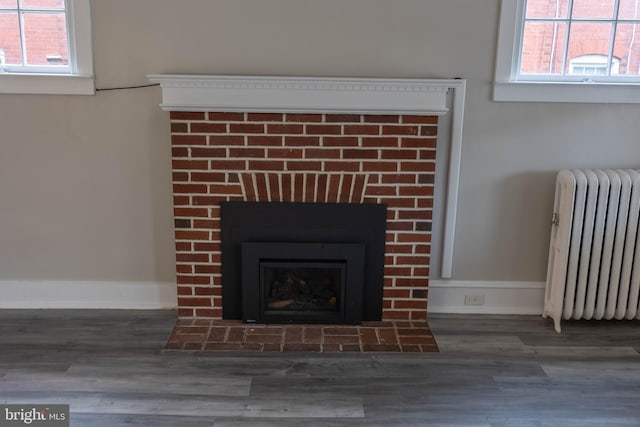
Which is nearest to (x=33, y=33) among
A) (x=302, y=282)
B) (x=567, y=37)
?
(x=302, y=282)

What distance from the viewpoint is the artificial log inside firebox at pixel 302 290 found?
9.89 feet

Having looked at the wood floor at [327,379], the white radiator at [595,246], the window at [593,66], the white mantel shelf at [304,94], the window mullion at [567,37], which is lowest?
the wood floor at [327,379]

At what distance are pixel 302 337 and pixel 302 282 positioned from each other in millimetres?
338

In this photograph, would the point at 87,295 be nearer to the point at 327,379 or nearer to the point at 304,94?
the point at 327,379

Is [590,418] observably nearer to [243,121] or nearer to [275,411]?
[275,411]

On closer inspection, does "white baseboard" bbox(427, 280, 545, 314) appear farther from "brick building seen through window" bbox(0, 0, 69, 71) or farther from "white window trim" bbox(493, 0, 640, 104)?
"brick building seen through window" bbox(0, 0, 69, 71)

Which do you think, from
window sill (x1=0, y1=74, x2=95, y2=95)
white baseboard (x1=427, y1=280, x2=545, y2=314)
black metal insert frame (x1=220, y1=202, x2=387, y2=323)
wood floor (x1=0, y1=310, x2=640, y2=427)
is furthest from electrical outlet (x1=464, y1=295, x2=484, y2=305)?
window sill (x1=0, y1=74, x2=95, y2=95)

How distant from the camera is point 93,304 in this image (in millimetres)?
3148

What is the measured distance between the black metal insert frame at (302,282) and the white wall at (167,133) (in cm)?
51

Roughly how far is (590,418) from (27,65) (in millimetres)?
3156

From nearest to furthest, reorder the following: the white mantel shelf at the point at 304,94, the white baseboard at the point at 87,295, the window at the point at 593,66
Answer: the white mantel shelf at the point at 304,94, the window at the point at 593,66, the white baseboard at the point at 87,295

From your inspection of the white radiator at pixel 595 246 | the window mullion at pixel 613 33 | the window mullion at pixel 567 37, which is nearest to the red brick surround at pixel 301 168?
the white radiator at pixel 595 246

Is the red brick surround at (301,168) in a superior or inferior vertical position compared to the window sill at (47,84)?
inferior

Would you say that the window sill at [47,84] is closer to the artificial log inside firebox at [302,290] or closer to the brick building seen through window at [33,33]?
the brick building seen through window at [33,33]
